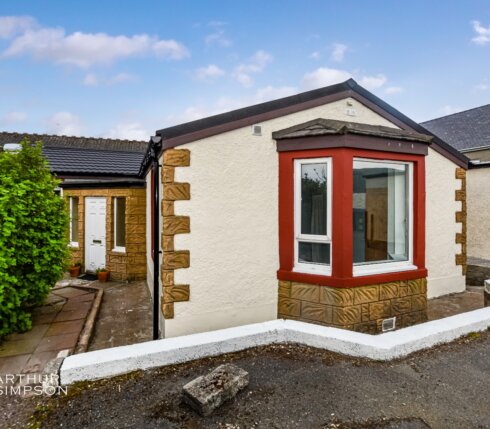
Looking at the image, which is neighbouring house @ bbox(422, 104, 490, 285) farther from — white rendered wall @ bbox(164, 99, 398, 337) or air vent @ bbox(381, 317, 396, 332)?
white rendered wall @ bbox(164, 99, 398, 337)

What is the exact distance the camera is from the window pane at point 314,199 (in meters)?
4.86

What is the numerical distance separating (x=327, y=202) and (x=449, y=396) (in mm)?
2846

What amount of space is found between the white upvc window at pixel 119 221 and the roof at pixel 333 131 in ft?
19.9

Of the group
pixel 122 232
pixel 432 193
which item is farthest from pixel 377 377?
pixel 122 232

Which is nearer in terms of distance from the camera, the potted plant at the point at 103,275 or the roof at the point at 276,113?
the roof at the point at 276,113

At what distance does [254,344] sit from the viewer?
3623mm

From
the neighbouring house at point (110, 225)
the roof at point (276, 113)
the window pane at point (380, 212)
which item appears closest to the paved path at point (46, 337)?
the neighbouring house at point (110, 225)

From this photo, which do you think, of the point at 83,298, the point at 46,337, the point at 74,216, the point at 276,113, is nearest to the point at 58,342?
the point at 46,337

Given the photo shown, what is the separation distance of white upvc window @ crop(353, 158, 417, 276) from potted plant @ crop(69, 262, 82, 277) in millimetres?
8532

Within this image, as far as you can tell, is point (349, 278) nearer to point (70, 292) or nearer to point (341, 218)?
point (341, 218)

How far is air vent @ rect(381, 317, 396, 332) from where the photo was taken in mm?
4941

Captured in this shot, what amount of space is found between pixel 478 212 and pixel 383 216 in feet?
21.8

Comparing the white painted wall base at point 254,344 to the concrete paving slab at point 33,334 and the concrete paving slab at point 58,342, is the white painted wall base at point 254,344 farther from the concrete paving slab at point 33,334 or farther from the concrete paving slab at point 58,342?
the concrete paving slab at point 33,334

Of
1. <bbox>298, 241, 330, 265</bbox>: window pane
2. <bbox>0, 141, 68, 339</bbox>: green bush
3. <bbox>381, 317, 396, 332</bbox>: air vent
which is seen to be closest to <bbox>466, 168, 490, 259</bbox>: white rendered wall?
<bbox>381, 317, 396, 332</bbox>: air vent
